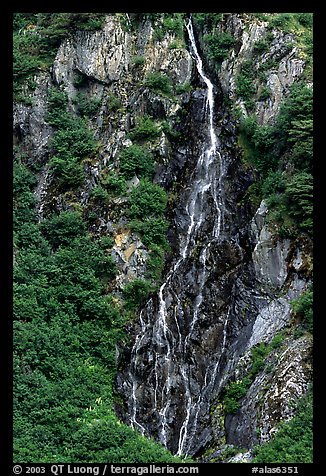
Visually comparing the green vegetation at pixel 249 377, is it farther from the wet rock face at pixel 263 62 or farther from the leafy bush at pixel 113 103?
the leafy bush at pixel 113 103

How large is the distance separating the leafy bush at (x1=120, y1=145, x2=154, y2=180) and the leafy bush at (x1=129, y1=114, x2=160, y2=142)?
648 millimetres

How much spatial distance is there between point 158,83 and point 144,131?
2.41 metres

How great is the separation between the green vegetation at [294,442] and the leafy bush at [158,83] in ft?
45.6

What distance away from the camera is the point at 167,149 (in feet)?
72.1

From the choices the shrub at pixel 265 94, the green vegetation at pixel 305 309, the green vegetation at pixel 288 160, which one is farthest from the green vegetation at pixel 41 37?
the green vegetation at pixel 305 309

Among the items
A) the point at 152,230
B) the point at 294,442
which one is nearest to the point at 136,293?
the point at 152,230

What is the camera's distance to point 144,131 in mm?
21672

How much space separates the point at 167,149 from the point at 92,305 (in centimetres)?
743

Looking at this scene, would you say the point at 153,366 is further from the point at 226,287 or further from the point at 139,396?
the point at 226,287

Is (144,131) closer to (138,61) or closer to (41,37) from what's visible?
(138,61)

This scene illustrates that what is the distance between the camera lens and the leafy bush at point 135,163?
2102cm

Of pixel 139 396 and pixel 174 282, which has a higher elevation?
pixel 174 282

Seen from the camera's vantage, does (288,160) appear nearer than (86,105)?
Yes
